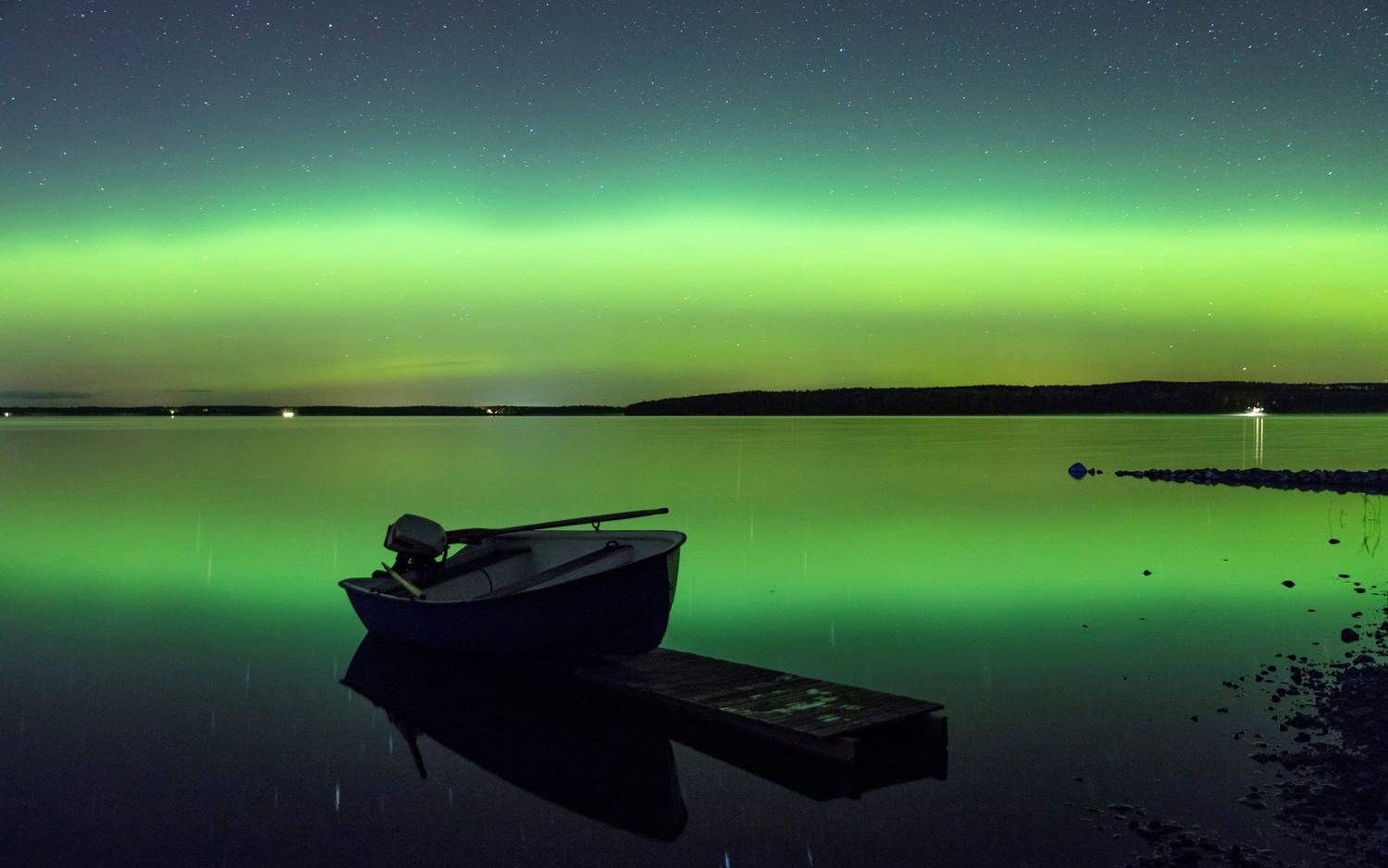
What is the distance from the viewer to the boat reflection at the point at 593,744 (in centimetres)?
968

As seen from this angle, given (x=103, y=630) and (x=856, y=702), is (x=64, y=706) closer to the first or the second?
(x=103, y=630)

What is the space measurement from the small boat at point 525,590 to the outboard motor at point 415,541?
0.01 m

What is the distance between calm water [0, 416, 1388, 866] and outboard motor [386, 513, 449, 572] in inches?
69.9

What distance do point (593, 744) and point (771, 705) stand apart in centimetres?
208

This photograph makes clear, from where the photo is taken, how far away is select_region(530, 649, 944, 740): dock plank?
9.97 meters

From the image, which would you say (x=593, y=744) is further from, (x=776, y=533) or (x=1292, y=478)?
(x=1292, y=478)

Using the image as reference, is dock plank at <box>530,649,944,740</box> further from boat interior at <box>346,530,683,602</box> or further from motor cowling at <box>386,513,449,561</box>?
motor cowling at <box>386,513,449,561</box>

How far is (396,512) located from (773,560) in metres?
18.9

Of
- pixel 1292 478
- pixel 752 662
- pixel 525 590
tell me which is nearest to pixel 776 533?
pixel 752 662

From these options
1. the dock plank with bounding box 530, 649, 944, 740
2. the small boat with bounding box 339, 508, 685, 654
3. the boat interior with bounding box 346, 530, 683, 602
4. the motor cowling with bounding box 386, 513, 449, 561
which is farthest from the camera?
the motor cowling with bounding box 386, 513, 449, 561

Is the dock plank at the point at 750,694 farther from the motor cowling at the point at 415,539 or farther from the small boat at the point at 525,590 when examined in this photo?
the motor cowling at the point at 415,539

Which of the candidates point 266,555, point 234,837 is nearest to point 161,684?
point 234,837

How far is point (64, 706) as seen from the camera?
1300 centimetres

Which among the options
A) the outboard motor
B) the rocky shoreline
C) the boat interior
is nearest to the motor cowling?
the outboard motor
